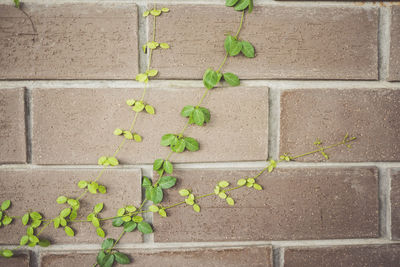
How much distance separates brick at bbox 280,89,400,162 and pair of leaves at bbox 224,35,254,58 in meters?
0.11

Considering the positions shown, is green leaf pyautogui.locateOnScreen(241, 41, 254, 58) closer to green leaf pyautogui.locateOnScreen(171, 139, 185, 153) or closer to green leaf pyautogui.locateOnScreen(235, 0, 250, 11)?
green leaf pyautogui.locateOnScreen(235, 0, 250, 11)

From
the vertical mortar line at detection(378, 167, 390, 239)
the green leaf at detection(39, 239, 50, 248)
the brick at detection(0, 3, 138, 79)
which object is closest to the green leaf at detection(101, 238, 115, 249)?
the green leaf at detection(39, 239, 50, 248)

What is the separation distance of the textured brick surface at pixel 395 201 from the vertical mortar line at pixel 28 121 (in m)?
0.75

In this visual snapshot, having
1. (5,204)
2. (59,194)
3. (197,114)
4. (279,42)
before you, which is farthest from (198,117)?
(5,204)

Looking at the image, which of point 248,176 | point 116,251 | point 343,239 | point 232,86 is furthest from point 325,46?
point 116,251

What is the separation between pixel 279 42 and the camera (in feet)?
1.51

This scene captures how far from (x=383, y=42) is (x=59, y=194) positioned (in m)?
0.73

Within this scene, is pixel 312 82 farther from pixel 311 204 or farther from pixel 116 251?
pixel 116 251

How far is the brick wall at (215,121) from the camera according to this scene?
448 mm

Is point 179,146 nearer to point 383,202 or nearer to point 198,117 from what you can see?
point 198,117

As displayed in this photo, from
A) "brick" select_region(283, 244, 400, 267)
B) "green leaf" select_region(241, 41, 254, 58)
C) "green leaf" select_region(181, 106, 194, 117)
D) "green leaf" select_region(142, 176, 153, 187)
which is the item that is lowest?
"brick" select_region(283, 244, 400, 267)

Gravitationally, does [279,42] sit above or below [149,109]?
above

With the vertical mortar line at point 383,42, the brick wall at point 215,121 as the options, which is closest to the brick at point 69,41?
the brick wall at point 215,121

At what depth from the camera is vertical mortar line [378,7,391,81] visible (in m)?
0.46
